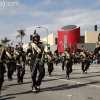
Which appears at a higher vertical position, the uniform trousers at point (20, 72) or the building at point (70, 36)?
the building at point (70, 36)

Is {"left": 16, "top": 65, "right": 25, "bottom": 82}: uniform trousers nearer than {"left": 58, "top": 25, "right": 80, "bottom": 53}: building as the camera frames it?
Yes

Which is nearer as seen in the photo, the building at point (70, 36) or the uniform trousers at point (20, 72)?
the uniform trousers at point (20, 72)

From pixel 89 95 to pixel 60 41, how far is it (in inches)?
1963

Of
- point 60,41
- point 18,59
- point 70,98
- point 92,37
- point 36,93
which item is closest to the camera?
point 70,98

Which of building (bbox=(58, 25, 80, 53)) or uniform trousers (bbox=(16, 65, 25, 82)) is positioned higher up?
building (bbox=(58, 25, 80, 53))

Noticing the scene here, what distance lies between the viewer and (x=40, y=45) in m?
8.79

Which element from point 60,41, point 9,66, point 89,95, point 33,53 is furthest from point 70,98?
point 60,41

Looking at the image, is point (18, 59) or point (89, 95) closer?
point (89, 95)

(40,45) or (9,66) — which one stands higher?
(40,45)

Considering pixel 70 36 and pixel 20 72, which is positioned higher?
pixel 70 36

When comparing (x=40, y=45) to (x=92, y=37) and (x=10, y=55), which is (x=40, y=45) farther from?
(x=92, y=37)

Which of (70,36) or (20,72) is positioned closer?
(20,72)

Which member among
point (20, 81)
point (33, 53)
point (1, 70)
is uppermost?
point (33, 53)

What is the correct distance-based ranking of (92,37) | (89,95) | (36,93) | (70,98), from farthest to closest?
(92,37), (36,93), (89,95), (70,98)
